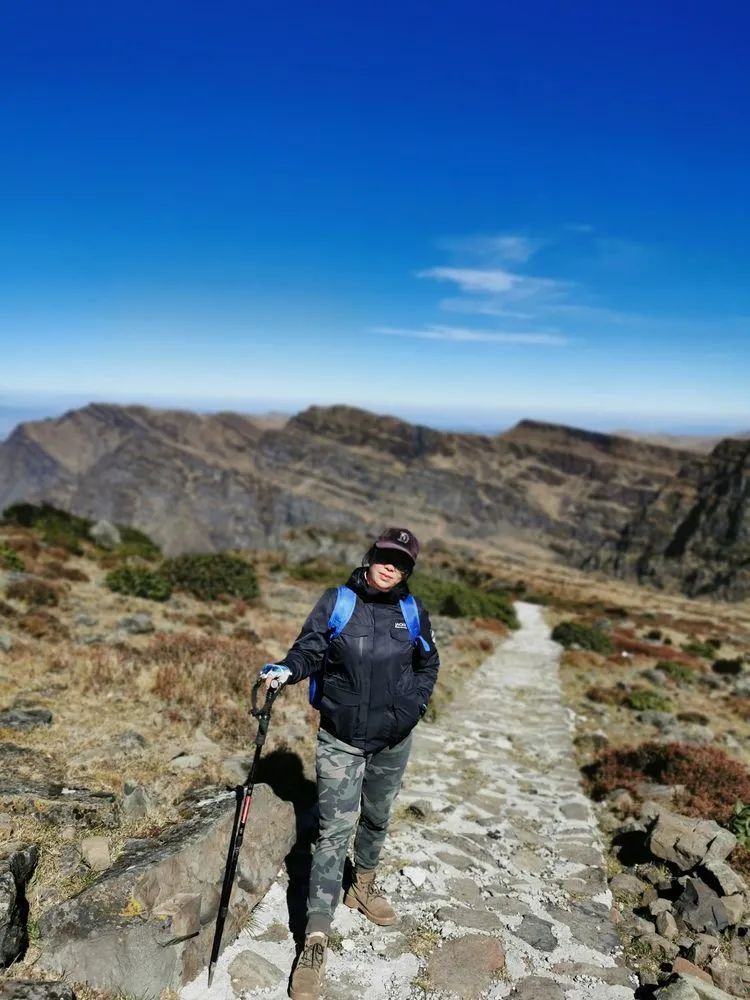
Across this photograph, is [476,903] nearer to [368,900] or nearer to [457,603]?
[368,900]

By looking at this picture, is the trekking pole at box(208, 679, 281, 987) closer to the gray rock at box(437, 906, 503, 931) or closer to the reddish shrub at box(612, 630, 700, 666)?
the gray rock at box(437, 906, 503, 931)

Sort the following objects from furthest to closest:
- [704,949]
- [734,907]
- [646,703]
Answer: [646,703] < [734,907] < [704,949]

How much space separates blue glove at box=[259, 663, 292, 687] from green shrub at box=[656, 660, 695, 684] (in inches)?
751

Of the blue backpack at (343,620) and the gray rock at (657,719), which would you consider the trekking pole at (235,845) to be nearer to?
the blue backpack at (343,620)

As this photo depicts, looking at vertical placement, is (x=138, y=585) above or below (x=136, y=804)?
below

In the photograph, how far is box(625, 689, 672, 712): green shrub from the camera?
14.6 meters

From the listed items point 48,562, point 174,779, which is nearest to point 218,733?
point 174,779

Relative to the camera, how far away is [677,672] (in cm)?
2091

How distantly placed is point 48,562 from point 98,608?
18.4 feet

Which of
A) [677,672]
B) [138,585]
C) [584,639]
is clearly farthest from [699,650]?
[138,585]

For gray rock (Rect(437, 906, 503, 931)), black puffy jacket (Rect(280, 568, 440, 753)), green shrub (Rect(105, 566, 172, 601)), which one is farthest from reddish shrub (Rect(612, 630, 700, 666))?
black puffy jacket (Rect(280, 568, 440, 753))

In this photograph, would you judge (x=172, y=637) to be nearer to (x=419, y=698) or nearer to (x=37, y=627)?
(x=37, y=627)

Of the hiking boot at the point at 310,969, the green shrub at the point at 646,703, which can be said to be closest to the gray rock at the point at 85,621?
the hiking boot at the point at 310,969

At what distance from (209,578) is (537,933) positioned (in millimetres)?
16564
